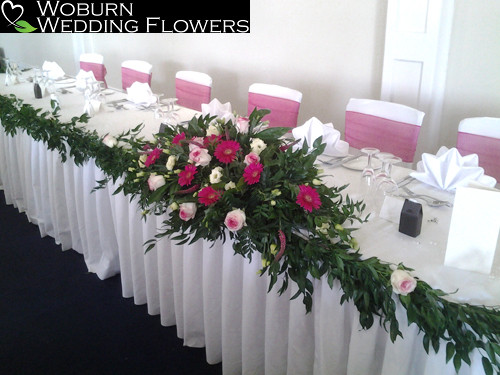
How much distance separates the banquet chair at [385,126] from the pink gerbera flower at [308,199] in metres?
1.18

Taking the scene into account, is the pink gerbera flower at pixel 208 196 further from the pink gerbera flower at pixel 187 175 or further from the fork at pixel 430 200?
the fork at pixel 430 200

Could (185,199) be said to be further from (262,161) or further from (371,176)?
(371,176)

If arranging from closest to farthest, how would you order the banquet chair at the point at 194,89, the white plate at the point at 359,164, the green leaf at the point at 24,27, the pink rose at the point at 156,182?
the pink rose at the point at 156,182 < the white plate at the point at 359,164 < the banquet chair at the point at 194,89 < the green leaf at the point at 24,27

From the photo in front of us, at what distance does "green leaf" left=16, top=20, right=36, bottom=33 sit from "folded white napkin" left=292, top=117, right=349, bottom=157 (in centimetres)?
590

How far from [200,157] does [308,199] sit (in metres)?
0.36

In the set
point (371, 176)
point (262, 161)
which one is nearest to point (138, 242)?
point (262, 161)

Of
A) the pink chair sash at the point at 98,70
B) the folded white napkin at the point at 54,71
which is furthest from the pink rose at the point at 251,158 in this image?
the pink chair sash at the point at 98,70

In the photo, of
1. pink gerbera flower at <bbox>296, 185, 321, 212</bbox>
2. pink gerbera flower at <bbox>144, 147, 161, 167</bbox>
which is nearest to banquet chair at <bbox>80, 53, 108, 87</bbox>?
pink gerbera flower at <bbox>144, 147, 161, 167</bbox>

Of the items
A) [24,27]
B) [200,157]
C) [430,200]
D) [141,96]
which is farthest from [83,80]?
[24,27]

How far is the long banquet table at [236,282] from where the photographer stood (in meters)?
1.17

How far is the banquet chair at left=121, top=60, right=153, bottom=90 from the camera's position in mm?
3602

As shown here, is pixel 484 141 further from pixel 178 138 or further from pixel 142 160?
pixel 142 160

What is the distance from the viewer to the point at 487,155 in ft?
6.49

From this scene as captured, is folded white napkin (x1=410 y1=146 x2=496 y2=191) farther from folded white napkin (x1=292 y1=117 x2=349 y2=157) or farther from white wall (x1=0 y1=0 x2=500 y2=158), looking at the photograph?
white wall (x1=0 y1=0 x2=500 y2=158)
